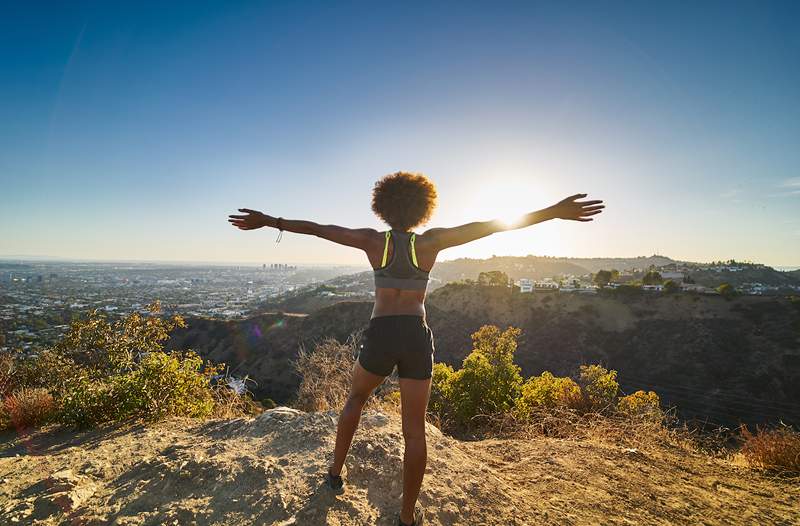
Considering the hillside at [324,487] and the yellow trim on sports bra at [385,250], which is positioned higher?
the yellow trim on sports bra at [385,250]

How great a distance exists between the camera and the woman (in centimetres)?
212

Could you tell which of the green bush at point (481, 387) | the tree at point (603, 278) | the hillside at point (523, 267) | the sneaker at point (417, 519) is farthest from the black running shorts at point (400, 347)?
the hillside at point (523, 267)

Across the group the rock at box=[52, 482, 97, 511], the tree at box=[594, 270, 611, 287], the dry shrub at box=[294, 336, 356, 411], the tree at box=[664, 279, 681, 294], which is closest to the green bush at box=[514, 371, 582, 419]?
the dry shrub at box=[294, 336, 356, 411]

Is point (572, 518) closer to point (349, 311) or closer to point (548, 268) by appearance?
point (349, 311)

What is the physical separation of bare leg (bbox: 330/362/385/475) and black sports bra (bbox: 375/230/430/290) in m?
0.58

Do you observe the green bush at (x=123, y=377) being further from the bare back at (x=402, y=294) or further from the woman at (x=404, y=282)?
the bare back at (x=402, y=294)

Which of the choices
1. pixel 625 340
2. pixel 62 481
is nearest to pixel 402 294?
pixel 62 481

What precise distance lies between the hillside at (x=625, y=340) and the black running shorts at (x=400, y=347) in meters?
23.5

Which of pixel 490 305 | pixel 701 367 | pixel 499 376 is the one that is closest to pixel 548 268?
pixel 490 305

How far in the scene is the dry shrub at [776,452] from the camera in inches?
151

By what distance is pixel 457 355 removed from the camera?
133 feet

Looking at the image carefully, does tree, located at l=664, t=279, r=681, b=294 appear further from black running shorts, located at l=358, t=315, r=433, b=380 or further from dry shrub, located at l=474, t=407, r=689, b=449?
black running shorts, located at l=358, t=315, r=433, b=380

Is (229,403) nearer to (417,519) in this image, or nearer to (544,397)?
(417,519)

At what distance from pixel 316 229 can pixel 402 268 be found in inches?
26.1
